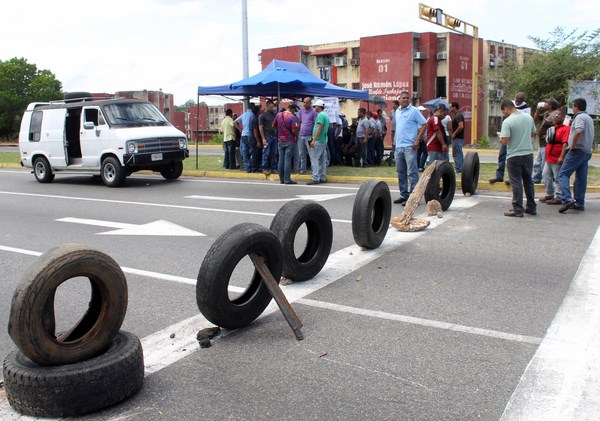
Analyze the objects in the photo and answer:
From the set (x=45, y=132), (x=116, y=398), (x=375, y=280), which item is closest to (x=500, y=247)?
(x=375, y=280)

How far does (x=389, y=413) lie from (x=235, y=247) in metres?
1.80

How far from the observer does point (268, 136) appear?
53.5ft

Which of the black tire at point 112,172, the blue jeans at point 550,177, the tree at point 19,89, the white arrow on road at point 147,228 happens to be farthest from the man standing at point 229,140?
the tree at point 19,89

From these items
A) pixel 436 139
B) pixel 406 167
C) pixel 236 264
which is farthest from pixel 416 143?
pixel 236 264

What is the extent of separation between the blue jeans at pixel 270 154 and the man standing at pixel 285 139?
4.29ft

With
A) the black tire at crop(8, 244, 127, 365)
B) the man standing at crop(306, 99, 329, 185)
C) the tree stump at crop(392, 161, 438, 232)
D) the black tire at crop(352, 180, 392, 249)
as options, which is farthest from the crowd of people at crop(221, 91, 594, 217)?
the black tire at crop(8, 244, 127, 365)

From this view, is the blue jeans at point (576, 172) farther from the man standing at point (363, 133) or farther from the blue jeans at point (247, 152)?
the blue jeans at point (247, 152)

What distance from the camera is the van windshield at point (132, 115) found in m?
15.0

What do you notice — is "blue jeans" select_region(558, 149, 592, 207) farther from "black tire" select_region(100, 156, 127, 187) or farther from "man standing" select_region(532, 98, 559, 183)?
"black tire" select_region(100, 156, 127, 187)

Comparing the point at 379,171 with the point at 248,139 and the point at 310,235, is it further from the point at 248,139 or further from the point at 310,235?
the point at 310,235

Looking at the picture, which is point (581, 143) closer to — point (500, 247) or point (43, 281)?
point (500, 247)

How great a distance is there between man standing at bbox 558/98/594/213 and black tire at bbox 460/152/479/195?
73.5 inches

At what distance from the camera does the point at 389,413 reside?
3434 mm

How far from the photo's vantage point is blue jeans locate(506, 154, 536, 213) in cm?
946
